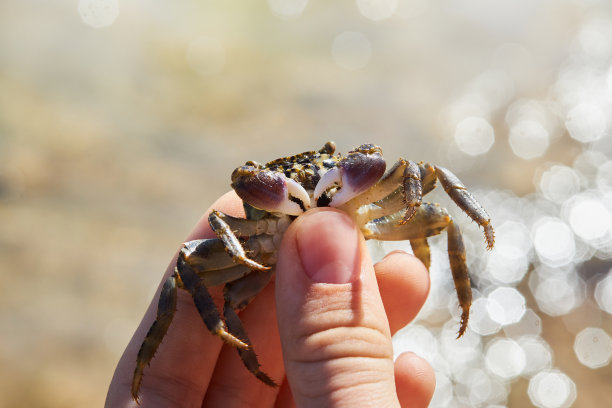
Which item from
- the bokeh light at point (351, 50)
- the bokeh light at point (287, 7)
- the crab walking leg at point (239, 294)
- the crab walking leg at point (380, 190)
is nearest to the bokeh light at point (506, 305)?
the crab walking leg at point (380, 190)

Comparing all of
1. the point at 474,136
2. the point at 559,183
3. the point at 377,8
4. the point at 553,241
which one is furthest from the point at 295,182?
the point at 377,8

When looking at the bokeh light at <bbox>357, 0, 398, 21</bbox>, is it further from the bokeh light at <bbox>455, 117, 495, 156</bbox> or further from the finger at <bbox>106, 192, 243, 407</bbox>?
the finger at <bbox>106, 192, 243, 407</bbox>

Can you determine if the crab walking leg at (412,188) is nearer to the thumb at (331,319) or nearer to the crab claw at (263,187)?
the thumb at (331,319)

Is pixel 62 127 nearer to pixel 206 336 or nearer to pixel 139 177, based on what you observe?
pixel 139 177

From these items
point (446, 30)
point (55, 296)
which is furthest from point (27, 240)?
point (446, 30)

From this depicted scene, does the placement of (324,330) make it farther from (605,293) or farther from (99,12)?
(99,12)
